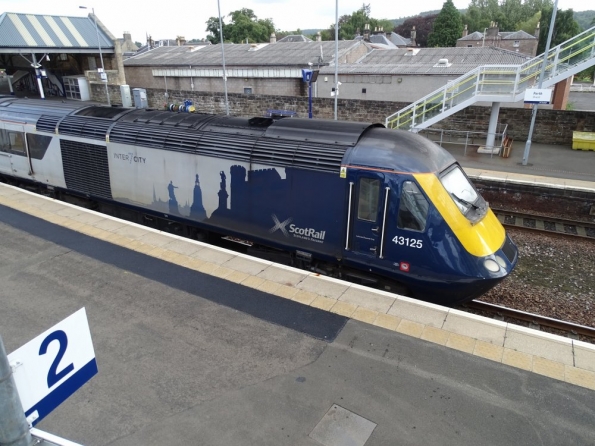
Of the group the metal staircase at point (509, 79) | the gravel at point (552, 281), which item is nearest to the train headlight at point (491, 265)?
the gravel at point (552, 281)

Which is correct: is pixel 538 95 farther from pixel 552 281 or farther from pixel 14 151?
pixel 14 151

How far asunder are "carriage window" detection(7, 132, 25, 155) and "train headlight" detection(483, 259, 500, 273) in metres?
12.4

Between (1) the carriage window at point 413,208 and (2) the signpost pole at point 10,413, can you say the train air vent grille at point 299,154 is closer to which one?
(1) the carriage window at point 413,208

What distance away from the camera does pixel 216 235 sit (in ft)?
32.1

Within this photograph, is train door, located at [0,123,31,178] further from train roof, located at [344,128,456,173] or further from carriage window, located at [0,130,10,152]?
train roof, located at [344,128,456,173]

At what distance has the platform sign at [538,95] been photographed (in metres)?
14.8

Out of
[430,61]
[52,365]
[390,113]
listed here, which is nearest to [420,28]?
[430,61]

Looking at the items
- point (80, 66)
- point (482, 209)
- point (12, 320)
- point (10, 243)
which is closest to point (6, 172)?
point (10, 243)

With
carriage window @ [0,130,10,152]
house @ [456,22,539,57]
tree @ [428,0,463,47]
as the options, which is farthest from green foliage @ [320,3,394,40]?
carriage window @ [0,130,10,152]

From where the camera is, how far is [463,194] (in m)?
7.10

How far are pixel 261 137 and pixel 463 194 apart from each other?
3739mm

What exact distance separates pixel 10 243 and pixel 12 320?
3.14 m

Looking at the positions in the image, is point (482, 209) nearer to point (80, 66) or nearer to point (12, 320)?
point (12, 320)

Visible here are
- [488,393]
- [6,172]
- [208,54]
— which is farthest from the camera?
[208,54]
